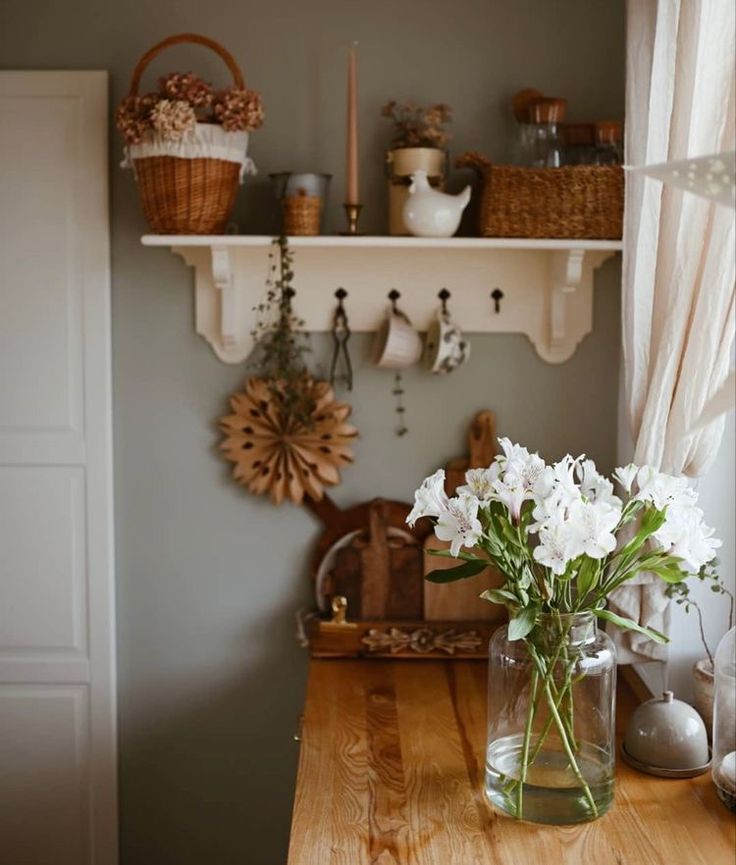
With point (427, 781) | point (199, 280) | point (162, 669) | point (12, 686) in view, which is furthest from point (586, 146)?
point (12, 686)

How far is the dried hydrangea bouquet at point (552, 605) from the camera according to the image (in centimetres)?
154

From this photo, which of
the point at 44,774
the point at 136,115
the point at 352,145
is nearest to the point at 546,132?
the point at 352,145

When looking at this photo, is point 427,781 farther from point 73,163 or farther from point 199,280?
point 73,163

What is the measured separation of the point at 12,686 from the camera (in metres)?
2.47

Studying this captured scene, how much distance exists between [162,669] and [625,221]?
53.9 inches

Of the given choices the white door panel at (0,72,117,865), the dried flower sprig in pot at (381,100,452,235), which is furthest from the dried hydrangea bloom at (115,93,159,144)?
the dried flower sprig in pot at (381,100,452,235)

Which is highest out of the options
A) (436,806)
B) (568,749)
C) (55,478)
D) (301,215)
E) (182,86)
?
(182,86)

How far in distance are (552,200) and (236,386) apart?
0.77m

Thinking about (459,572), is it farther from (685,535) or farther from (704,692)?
(704,692)

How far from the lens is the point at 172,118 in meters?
2.04

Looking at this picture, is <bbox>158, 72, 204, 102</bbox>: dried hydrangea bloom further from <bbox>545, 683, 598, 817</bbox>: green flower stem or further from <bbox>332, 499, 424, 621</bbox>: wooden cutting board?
<bbox>545, 683, 598, 817</bbox>: green flower stem

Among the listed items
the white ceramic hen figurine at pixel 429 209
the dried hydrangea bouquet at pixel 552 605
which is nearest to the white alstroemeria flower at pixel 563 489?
the dried hydrangea bouquet at pixel 552 605

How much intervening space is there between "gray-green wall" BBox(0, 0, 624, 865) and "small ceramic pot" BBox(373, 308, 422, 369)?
6cm

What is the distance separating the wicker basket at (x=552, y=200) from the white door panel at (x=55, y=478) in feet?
2.64
